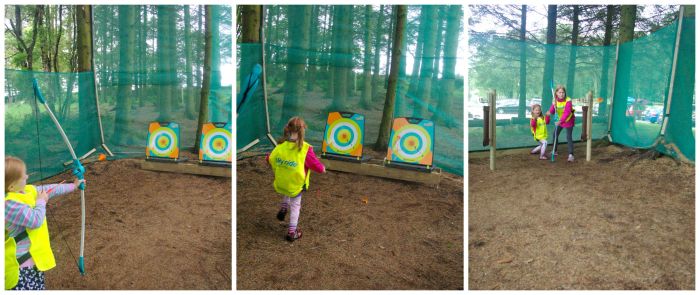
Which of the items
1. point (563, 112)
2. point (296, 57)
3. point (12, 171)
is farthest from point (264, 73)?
point (563, 112)

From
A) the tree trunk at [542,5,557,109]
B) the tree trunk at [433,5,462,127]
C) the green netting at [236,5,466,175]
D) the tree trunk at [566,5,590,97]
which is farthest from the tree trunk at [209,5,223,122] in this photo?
the tree trunk at [566,5,590,97]

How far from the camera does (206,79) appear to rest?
6.31 ft

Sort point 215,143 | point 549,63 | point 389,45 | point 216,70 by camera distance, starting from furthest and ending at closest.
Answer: point 549,63 → point 389,45 → point 215,143 → point 216,70

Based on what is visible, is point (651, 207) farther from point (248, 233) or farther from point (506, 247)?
point (248, 233)

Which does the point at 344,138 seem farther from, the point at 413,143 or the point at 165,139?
the point at 165,139

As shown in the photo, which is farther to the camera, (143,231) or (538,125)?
(538,125)

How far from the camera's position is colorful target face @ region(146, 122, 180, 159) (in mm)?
2062

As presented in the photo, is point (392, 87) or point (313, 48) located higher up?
point (313, 48)

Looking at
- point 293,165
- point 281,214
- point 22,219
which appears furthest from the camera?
point 281,214

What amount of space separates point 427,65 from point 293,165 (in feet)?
3.01

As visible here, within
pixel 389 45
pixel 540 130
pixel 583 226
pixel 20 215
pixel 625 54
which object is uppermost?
pixel 625 54

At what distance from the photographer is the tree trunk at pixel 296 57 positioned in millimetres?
1995

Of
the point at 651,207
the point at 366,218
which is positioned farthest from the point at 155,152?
the point at 651,207
